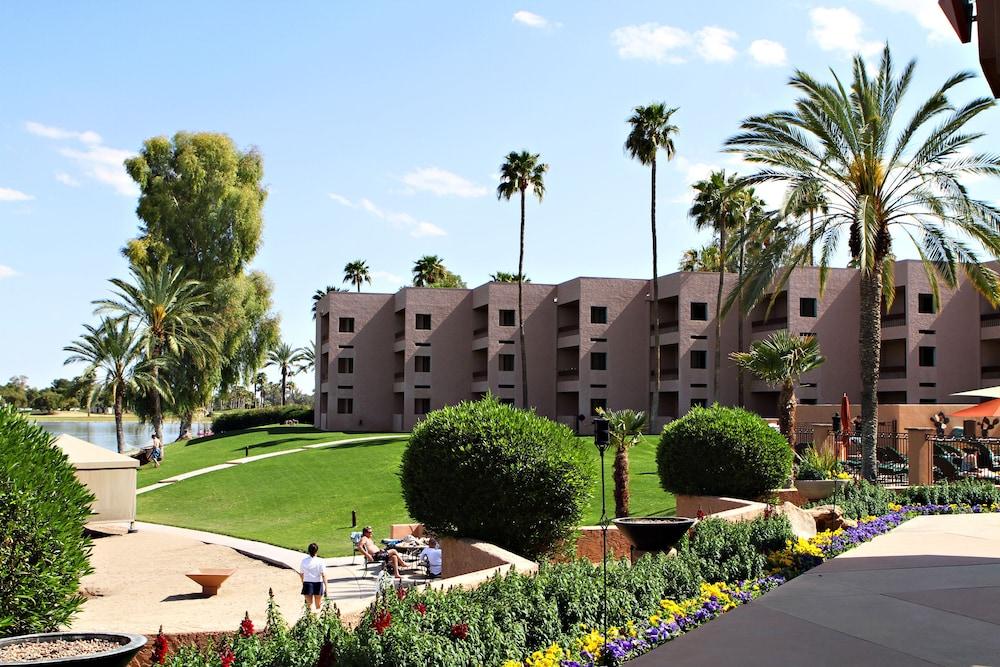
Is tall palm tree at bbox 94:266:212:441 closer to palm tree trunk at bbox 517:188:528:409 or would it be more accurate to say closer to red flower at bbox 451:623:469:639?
palm tree trunk at bbox 517:188:528:409

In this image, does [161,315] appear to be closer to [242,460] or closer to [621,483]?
[242,460]

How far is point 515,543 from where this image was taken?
13719mm

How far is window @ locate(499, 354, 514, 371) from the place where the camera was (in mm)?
59625

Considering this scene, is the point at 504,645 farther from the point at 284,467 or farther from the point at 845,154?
the point at 284,467

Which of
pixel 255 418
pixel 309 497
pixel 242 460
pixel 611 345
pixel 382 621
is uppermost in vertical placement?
pixel 611 345

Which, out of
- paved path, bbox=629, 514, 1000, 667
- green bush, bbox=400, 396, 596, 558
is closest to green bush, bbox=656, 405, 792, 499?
paved path, bbox=629, 514, 1000, 667

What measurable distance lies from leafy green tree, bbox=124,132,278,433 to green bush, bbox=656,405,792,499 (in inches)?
1780

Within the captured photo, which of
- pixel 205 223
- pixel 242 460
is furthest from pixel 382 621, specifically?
pixel 205 223

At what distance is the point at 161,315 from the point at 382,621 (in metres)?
50.9

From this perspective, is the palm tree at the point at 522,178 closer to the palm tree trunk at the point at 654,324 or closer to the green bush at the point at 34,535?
the palm tree trunk at the point at 654,324

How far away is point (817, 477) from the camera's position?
20609mm

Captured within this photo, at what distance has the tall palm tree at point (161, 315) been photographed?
54.0 metres

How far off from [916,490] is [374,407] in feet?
157

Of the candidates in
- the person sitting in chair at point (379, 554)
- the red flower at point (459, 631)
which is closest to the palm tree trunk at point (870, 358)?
the person sitting in chair at point (379, 554)
